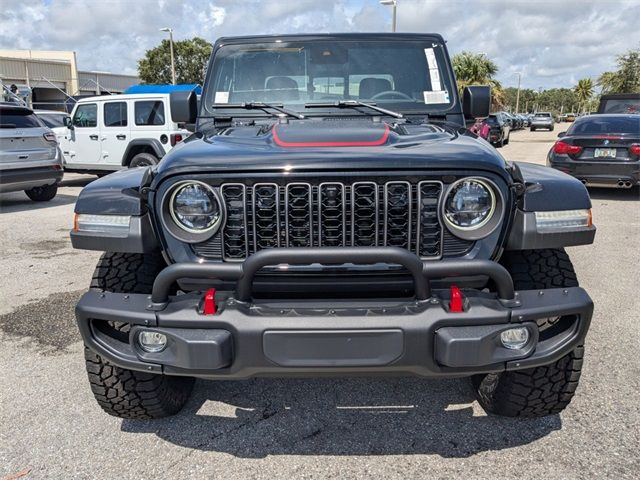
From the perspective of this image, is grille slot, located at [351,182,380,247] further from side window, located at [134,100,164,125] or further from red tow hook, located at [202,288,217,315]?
side window, located at [134,100,164,125]

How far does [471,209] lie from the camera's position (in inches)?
90.0

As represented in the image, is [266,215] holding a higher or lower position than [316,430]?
higher

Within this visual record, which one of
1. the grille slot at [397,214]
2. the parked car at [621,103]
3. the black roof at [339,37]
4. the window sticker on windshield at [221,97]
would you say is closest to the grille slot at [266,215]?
the grille slot at [397,214]

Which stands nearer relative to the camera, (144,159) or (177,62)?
(144,159)

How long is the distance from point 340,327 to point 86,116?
1088 centimetres

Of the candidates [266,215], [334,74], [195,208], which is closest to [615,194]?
[334,74]

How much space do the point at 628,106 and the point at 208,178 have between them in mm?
16062

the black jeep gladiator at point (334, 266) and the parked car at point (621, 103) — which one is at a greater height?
the parked car at point (621, 103)

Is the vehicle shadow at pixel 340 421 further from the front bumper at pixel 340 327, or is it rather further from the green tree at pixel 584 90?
the green tree at pixel 584 90

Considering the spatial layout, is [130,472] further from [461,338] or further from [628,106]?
[628,106]

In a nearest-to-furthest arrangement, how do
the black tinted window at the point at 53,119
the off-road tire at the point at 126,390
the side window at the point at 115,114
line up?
the off-road tire at the point at 126,390
the side window at the point at 115,114
the black tinted window at the point at 53,119

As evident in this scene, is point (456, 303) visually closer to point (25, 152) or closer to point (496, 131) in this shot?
point (25, 152)

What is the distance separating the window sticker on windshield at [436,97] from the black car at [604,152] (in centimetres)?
705

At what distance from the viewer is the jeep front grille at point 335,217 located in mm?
2240
